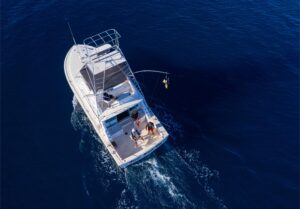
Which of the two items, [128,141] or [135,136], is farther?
[128,141]

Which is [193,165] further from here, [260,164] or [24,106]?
[24,106]

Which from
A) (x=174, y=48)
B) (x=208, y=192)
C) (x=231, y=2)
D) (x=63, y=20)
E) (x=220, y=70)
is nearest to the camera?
(x=208, y=192)

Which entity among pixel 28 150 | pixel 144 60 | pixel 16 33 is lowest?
pixel 28 150

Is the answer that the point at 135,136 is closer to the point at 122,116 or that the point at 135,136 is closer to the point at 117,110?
the point at 122,116

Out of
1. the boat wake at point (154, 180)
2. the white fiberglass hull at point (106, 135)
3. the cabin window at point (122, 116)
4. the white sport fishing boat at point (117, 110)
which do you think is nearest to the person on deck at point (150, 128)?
the white sport fishing boat at point (117, 110)

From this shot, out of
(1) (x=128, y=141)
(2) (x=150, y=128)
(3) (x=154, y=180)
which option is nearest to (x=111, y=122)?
(1) (x=128, y=141)

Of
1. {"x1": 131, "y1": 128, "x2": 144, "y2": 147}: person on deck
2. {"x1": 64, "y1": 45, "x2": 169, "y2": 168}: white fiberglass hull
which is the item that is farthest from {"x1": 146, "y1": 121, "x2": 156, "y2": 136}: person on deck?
{"x1": 131, "y1": 128, "x2": 144, "y2": 147}: person on deck

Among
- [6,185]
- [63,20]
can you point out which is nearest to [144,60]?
[63,20]
